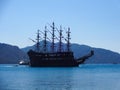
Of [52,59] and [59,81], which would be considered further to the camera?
[52,59]

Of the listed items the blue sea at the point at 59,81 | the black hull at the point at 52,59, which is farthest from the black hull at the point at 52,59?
the blue sea at the point at 59,81

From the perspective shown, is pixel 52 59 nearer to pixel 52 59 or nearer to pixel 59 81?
pixel 52 59

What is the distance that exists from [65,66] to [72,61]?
285 centimetres

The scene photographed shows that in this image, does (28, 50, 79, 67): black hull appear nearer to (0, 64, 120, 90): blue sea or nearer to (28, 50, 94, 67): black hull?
(28, 50, 94, 67): black hull

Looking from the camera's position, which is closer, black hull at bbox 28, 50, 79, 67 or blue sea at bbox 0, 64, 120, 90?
blue sea at bbox 0, 64, 120, 90

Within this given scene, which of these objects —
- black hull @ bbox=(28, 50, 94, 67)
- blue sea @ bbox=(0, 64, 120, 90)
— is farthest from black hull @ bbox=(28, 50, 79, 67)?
blue sea @ bbox=(0, 64, 120, 90)

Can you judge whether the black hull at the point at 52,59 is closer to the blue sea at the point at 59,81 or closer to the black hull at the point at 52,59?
the black hull at the point at 52,59

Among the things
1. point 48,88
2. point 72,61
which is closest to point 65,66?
point 72,61

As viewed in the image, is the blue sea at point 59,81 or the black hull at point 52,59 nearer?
the blue sea at point 59,81

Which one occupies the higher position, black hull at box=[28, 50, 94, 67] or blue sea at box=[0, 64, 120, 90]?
black hull at box=[28, 50, 94, 67]

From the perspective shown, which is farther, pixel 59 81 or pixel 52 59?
pixel 52 59

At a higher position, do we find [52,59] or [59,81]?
[52,59]

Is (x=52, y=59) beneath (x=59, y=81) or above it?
above

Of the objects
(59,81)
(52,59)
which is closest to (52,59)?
(52,59)
